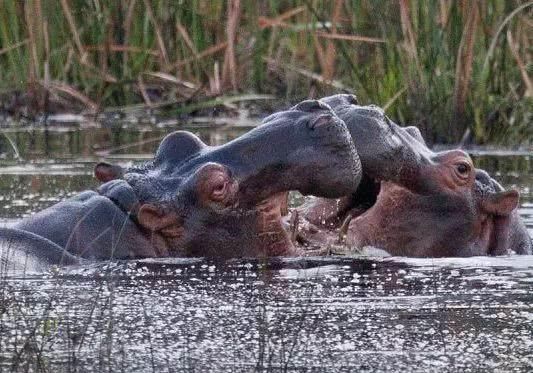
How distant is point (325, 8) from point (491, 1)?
2083 millimetres

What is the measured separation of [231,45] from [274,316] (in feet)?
20.2

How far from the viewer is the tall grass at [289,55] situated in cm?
803

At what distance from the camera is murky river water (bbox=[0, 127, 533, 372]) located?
326 cm

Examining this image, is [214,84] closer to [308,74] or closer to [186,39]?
[186,39]

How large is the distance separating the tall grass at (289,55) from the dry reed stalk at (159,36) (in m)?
0.01

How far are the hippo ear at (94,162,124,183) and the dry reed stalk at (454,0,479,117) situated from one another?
11.0 feet

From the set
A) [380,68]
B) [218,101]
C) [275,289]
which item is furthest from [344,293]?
[218,101]

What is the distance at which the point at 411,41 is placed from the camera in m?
7.82

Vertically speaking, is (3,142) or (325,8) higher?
(325,8)

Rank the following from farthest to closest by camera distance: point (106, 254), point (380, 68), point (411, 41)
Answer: point (380, 68)
point (411, 41)
point (106, 254)

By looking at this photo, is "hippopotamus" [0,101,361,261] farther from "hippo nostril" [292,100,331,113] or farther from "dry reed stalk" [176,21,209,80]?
"dry reed stalk" [176,21,209,80]

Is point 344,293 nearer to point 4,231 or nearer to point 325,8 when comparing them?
point 4,231

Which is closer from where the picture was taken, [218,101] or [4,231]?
[4,231]

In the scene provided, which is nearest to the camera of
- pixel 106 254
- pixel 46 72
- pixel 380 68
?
pixel 106 254
